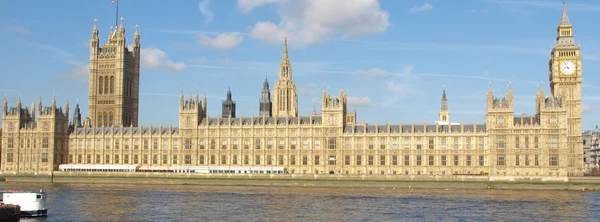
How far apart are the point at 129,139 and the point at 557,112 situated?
267 ft

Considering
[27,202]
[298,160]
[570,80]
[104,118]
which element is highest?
[570,80]

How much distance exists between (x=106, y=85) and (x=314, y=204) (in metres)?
104

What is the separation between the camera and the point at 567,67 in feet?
484

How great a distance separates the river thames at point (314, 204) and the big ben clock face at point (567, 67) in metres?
37.5

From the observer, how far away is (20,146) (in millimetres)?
155250

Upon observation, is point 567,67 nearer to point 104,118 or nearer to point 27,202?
point 104,118

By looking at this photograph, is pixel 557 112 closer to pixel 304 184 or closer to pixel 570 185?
pixel 570 185

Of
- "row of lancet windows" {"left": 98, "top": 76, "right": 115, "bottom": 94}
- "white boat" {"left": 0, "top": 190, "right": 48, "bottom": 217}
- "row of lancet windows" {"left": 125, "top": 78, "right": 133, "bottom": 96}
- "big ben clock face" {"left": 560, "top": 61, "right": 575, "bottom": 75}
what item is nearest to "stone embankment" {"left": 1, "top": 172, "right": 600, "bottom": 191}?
"big ben clock face" {"left": 560, "top": 61, "right": 575, "bottom": 75}

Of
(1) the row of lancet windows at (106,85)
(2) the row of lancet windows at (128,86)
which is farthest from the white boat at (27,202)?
(2) the row of lancet windows at (128,86)

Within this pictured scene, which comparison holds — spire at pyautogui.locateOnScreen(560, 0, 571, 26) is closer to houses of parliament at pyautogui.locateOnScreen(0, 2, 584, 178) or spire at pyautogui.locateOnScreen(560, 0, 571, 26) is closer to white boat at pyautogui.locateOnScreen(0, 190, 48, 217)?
houses of parliament at pyautogui.locateOnScreen(0, 2, 584, 178)

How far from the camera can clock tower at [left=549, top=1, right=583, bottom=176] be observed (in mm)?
142875

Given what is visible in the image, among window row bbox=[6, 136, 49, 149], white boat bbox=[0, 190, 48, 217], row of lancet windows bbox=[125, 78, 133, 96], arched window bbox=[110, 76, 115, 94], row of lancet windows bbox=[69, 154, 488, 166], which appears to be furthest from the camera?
row of lancet windows bbox=[125, 78, 133, 96]

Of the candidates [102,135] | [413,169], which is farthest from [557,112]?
[102,135]

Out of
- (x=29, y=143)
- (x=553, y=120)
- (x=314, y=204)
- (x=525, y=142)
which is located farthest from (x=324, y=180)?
(x=29, y=143)
